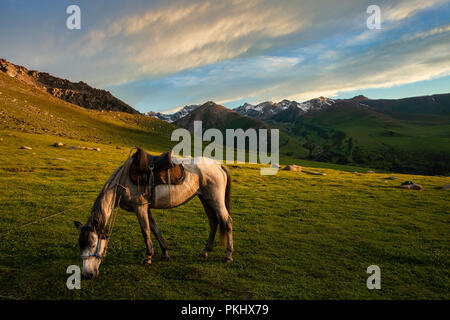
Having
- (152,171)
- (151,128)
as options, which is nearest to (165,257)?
(152,171)

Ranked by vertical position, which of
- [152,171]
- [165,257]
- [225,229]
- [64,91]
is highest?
[64,91]

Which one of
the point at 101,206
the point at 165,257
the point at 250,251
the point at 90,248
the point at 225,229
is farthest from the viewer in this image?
the point at 250,251

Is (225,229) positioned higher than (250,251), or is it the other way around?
(225,229)

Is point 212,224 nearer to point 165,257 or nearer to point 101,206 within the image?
point 165,257

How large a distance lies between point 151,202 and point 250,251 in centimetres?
387

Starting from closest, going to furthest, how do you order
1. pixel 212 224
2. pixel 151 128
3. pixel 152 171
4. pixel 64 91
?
pixel 152 171, pixel 212 224, pixel 151 128, pixel 64 91

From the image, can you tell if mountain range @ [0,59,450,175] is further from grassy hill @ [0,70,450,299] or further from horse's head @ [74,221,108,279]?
horse's head @ [74,221,108,279]

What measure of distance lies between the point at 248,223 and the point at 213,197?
4459 millimetres

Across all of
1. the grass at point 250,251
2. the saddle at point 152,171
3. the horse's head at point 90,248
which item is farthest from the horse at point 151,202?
the grass at point 250,251

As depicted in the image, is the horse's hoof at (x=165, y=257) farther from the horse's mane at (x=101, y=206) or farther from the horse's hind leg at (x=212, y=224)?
the horse's mane at (x=101, y=206)

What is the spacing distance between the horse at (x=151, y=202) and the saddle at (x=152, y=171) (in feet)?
0.47

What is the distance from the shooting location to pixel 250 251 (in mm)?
7977
